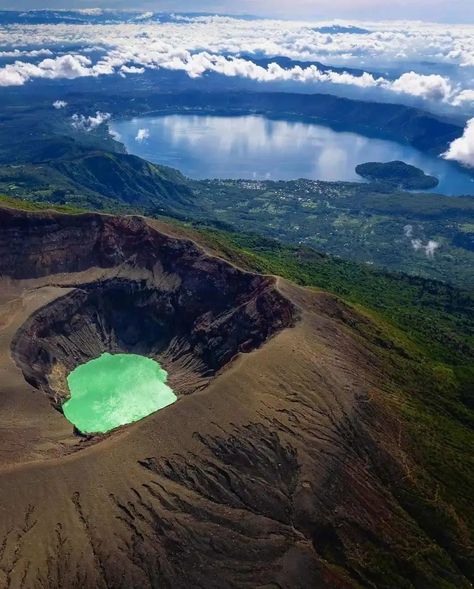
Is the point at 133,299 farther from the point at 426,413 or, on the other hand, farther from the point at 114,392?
the point at 426,413

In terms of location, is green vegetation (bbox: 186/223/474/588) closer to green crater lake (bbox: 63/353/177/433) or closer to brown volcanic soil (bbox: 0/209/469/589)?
brown volcanic soil (bbox: 0/209/469/589)

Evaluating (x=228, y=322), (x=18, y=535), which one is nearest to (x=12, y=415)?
(x=18, y=535)

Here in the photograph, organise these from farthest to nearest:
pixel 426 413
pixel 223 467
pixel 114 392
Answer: pixel 114 392
pixel 426 413
pixel 223 467

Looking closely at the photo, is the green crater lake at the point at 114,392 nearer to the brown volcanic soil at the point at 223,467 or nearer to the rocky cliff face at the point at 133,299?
the rocky cliff face at the point at 133,299

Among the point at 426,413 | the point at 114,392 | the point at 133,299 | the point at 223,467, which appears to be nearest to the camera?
Answer: the point at 223,467

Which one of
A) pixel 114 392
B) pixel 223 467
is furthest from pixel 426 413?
pixel 114 392

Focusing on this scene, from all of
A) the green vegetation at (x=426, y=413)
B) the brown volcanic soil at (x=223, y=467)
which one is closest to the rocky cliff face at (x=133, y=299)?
the brown volcanic soil at (x=223, y=467)
